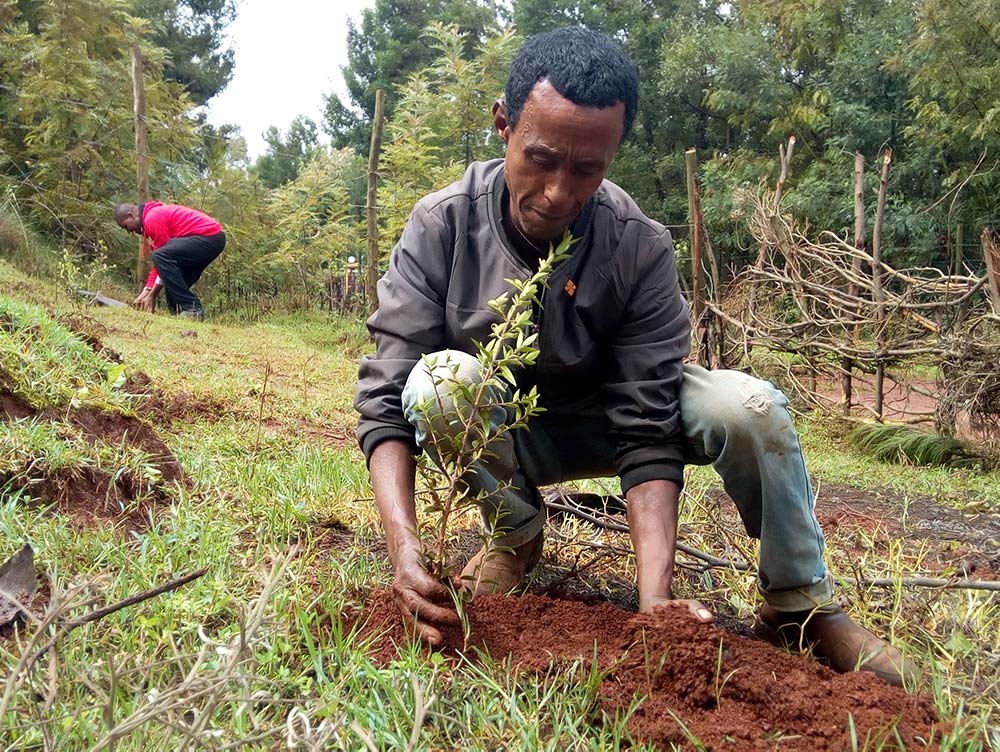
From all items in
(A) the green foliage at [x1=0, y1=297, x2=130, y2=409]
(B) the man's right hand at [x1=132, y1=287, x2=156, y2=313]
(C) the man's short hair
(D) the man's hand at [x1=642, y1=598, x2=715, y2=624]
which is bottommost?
(B) the man's right hand at [x1=132, y1=287, x2=156, y2=313]

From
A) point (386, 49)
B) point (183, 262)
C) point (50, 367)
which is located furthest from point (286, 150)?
point (50, 367)

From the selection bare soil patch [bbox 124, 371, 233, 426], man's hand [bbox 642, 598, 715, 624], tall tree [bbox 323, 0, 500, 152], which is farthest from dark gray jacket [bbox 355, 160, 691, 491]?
tall tree [bbox 323, 0, 500, 152]

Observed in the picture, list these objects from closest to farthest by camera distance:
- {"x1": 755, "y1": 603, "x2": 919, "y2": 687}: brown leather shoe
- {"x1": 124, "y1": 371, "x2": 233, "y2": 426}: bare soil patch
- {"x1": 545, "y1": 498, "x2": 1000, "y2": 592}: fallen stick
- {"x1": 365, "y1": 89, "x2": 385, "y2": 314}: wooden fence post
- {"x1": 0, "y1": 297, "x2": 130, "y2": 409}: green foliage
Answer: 1. {"x1": 755, "y1": 603, "x2": 919, "y2": 687}: brown leather shoe
2. {"x1": 545, "y1": 498, "x2": 1000, "y2": 592}: fallen stick
3. {"x1": 0, "y1": 297, "x2": 130, "y2": 409}: green foliage
4. {"x1": 124, "y1": 371, "x2": 233, "y2": 426}: bare soil patch
5. {"x1": 365, "y1": 89, "x2": 385, "y2": 314}: wooden fence post

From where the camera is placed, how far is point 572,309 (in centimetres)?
227

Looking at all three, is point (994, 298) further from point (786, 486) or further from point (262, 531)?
point (262, 531)

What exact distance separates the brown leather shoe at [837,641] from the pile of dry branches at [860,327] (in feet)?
17.4

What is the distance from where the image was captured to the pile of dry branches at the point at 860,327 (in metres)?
6.78

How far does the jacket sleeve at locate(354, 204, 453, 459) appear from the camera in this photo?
6.79 feet

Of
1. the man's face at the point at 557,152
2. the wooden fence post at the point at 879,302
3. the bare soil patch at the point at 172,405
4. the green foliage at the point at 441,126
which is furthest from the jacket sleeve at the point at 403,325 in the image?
the green foliage at the point at 441,126

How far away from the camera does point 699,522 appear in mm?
3195

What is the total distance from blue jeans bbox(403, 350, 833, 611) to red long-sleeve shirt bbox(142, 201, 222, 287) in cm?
981

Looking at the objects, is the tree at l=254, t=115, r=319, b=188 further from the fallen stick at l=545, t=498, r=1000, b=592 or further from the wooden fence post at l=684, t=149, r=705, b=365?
the fallen stick at l=545, t=498, r=1000, b=592

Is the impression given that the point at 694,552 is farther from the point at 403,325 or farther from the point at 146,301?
the point at 146,301

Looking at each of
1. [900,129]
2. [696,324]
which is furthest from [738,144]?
[696,324]
